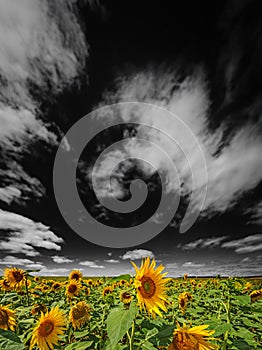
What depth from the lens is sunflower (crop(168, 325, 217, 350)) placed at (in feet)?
5.34

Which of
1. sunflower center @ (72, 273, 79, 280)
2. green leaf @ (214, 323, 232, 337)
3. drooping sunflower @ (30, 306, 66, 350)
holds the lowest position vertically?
drooping sunflower @ (30, 306, 66, 350)

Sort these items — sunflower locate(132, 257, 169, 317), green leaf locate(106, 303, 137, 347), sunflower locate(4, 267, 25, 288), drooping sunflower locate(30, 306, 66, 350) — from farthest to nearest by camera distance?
sunflower locate(4, 267, 25, 288) → drooping sunflower locate(30, 306, 66, 350) → sunflower locate(132, 257, 169, 317) → green leaf locate(106, 303, 137, 347)

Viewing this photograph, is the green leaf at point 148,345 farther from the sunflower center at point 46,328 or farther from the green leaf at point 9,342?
the sunflower center at point 46,328

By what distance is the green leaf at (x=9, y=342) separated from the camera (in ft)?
4.29

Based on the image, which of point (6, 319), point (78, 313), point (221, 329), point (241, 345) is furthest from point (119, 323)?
point (78, 313)

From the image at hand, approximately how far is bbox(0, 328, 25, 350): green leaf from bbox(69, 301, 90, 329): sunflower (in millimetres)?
1995

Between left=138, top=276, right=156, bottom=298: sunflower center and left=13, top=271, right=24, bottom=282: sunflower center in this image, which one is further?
left=13, top=271, right=24, bottom=282: sunflower center

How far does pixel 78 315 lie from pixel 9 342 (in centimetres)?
211

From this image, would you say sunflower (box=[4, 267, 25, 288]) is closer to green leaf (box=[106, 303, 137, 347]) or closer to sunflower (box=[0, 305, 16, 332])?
sunflower (box=[0, 305, 16, 332])

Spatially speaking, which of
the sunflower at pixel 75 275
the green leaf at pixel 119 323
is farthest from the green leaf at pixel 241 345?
the sunflower at pixel 75 275

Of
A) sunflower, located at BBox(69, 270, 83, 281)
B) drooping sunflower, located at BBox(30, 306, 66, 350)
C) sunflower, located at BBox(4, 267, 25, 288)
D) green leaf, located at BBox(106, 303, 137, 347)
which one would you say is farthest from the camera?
sunflower, located at BBox(69, 270, 83, 281)

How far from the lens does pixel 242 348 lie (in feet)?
5.94

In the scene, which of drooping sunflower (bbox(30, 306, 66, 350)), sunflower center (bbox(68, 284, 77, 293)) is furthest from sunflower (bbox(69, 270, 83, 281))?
drooping sunflower (bbox(30, 306, 66, 350))

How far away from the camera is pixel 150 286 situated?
5.90 feet
